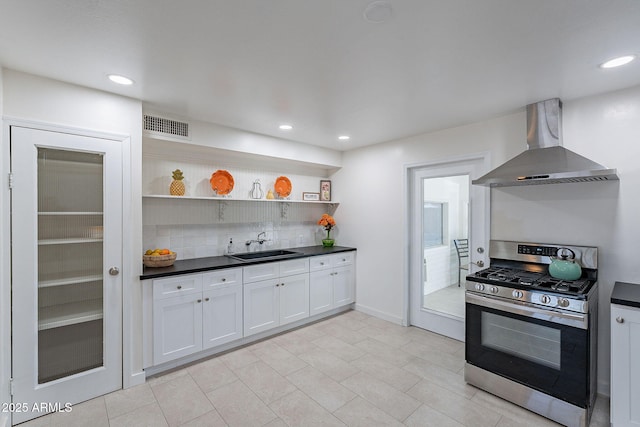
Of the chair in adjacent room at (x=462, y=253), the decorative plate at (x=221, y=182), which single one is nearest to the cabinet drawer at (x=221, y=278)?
the decorative plate at (x=221, y=182)

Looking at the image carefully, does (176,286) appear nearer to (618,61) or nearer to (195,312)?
(195,312)

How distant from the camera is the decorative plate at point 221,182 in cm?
344

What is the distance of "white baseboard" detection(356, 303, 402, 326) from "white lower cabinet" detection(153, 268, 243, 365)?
1819 millimetres

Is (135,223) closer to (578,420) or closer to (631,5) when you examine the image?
(631,5)

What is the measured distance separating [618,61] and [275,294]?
134 inches

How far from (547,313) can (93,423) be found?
3.20 meters

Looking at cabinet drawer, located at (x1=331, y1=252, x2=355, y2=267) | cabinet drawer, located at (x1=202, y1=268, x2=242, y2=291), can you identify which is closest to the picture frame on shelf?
cabinet drawer, located at (x1=331, y1=252, x2=355, y2=267)

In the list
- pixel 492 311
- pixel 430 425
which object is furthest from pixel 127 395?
pixel 492 311

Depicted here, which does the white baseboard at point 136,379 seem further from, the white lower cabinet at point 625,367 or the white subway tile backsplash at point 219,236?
the white lower cabinet at point 625,367

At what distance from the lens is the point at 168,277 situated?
8.71 ft

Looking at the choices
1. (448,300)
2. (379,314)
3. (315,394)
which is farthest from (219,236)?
(448,300)

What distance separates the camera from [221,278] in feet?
9.78

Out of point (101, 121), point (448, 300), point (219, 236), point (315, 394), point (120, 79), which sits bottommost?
point (315, 394)

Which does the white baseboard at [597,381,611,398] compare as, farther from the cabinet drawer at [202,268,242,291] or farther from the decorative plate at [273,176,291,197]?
the decorative plate at [273,176,291,197]
